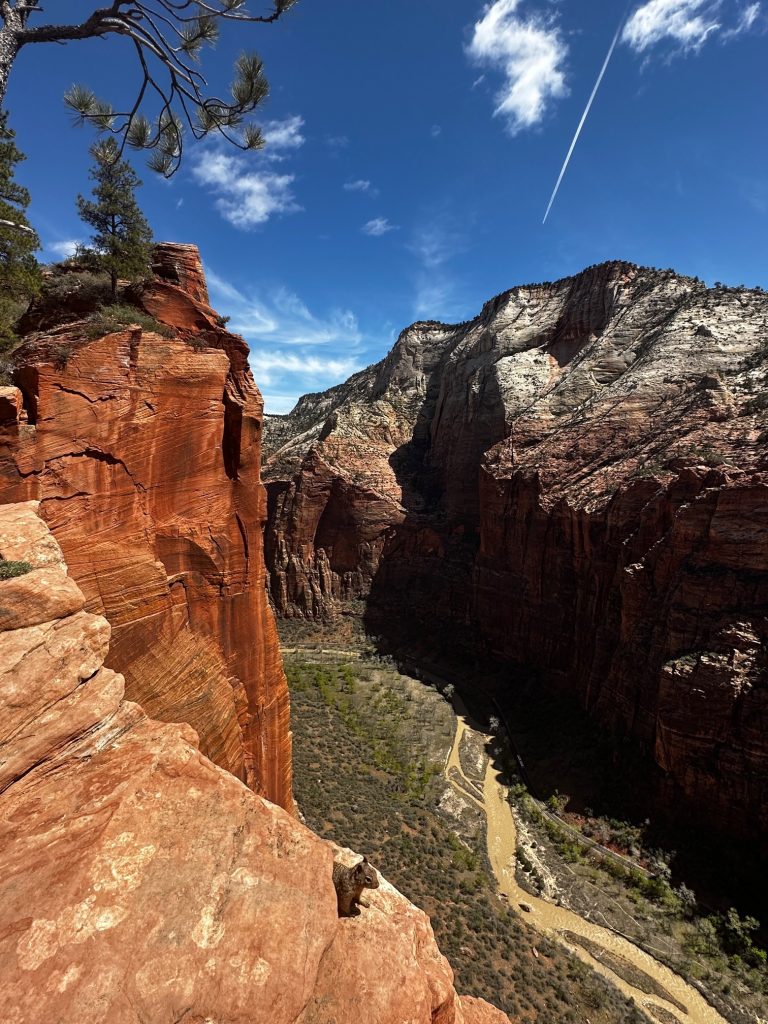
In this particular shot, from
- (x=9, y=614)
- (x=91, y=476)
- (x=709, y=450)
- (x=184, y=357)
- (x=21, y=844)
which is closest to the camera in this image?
(x=21, y=844)

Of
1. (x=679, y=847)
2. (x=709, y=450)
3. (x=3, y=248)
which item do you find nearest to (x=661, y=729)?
(x=679, y=847)

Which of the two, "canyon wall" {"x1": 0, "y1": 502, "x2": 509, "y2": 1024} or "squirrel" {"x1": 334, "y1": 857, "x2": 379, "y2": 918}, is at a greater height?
"canyon wall" {"x1": 0, "y1": 502, "x2": 509, "y2": 1024}

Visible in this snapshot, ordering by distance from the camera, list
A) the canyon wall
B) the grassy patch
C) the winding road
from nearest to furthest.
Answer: the canyon wall < the grassy patch < the winding road

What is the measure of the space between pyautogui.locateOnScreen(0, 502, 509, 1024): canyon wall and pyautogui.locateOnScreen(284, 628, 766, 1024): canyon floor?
16.7 meters

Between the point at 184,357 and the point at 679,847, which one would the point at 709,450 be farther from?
the point at 184,357

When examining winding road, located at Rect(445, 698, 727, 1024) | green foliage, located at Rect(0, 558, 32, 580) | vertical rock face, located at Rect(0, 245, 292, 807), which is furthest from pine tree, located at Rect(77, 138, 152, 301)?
winding road, located at Rect(445, 698, 727, 1024)

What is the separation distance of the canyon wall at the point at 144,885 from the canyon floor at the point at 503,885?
16.7 metres

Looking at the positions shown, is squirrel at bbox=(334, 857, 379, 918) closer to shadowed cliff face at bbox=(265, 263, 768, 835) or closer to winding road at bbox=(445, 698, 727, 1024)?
winding road at bbox=(445, 698, 727, 1024)

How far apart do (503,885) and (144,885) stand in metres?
25.1

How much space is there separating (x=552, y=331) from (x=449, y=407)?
690 inches

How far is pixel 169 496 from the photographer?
12812mm

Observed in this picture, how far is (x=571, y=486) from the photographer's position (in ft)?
138

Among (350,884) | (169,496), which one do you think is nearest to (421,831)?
(169,496)

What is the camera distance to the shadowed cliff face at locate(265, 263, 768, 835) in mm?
26312
